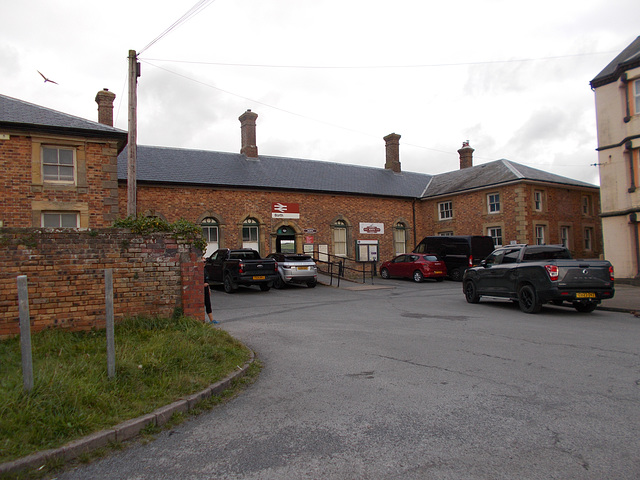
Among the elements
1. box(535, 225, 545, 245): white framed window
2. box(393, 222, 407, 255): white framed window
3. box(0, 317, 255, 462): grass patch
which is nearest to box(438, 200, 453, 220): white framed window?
box(393, 222, 407, 255): white framed window

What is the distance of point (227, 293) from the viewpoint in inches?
685

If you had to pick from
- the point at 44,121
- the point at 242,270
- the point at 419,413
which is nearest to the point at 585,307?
the point at 419,413

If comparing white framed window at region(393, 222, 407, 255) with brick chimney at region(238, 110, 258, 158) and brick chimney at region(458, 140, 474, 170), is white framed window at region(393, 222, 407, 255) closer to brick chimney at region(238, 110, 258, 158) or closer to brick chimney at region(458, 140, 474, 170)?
brick chimney at region(458, 140, 474, 170)

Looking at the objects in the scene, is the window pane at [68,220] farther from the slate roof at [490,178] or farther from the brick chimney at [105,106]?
the slate roof at [490,178]

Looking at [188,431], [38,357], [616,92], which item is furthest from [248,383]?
[616,92]

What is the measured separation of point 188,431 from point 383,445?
1.69m

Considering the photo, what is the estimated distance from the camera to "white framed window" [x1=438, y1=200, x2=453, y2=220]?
28.8 m

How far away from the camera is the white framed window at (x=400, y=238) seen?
1142 inches

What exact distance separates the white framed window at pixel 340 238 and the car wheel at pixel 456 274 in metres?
6.36

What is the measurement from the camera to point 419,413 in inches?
170

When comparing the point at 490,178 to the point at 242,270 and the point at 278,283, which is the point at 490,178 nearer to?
the point at 278,283

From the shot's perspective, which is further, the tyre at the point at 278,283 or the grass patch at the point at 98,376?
the tyre at the point at 278,283

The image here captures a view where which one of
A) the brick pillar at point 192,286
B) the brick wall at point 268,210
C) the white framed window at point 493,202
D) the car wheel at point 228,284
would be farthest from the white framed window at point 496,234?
the brick pillar at point 192,286

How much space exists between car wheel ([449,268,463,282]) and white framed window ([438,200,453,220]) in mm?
6328
